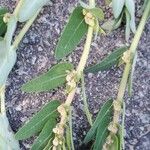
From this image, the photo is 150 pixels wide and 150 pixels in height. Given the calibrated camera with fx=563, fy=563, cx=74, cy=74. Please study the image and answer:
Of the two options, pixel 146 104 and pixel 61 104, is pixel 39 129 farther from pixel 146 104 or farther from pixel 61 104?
pixel 146 104

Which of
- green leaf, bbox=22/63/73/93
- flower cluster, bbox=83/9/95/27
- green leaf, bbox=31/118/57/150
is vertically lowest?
green leaf, bbox=31/118/57/150

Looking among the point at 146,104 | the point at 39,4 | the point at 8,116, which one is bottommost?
the point at 146,104

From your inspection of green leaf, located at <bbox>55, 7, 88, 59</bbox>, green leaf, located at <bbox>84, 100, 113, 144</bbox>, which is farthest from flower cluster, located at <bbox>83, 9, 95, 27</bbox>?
green leaf, located at <bbox>84, 100, 113, 144</bbox>

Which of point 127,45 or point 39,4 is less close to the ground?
point 39,4

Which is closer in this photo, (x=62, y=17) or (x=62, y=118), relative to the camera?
(x=62, y=118)

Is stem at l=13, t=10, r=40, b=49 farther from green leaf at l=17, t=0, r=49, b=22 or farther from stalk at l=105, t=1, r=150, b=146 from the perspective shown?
stalk at l=105, t=1, r=150, b=146

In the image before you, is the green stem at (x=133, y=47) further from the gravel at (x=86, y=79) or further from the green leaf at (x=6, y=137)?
the green leaf at (x=6, y=137)

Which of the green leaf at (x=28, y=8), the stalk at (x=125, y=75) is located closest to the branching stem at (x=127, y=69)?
the stalk at (x=125, y=75)

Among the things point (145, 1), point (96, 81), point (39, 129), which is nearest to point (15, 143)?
point (39, 129)
